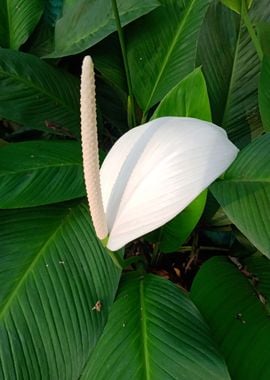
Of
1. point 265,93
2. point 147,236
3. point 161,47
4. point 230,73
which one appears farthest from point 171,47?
point 147,236

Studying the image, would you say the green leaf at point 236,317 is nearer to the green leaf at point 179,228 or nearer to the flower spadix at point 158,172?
the green leaf at point 179,228

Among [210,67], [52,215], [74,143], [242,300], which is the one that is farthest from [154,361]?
[210,67]

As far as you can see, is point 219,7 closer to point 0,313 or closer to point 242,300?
point 242,300

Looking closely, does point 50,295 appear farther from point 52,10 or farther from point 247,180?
point 52,10

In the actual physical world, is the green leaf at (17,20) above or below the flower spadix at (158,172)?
above

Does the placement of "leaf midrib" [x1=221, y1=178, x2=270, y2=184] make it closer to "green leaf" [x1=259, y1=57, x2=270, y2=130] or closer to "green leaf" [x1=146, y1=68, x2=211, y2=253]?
"green leaf" [x1=146, y1=68, x2=211, y2=253]

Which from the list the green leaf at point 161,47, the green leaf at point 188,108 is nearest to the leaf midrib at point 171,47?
the green leaf at point 161,47

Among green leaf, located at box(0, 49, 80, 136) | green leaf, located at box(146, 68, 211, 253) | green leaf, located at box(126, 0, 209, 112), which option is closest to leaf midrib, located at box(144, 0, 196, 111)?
green leaf, located at box(126, 0, 209, 112)
